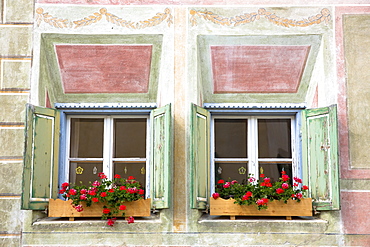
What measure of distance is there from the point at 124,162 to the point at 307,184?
7.39 ft

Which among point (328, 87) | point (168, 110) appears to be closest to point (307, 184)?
point (328, 87)

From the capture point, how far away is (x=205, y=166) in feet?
23.7

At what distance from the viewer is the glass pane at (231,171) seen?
762 centimetres

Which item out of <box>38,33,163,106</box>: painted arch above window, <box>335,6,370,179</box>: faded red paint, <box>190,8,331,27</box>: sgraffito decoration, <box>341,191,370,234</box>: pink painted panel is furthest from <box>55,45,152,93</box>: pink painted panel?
<box>341,191,370,234</box>: pink painted panel

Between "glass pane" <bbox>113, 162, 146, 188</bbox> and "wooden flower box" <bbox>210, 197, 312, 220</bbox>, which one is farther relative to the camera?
"glass pane" <bbox>113, 162, 146, 188</bbox>

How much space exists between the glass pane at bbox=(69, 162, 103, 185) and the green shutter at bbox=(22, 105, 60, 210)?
0.31 meters

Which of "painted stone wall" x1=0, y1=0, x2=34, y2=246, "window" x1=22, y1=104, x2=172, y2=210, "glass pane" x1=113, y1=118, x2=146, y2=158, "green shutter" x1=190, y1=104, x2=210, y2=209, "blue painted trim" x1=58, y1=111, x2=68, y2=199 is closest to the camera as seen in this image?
"green shutter" x1=190, y1=104, x2=210, y2=209

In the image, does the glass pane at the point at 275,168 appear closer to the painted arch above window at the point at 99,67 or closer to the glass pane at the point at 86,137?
the painted arch above window at the point at 99,67

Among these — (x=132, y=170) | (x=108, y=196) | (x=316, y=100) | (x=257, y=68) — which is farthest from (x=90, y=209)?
(x=316, y=100)

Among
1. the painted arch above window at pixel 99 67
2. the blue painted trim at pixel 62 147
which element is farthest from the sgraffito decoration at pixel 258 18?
the blue painted trim at pixel 62 147

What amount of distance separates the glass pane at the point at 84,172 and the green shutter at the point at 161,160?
798 mm

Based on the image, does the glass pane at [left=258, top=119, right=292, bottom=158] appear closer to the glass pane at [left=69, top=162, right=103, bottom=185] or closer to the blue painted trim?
the glass pane at [left=69, top=162, right=103, bottom=185]

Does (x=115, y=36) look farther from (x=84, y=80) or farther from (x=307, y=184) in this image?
(x=307, y=184)

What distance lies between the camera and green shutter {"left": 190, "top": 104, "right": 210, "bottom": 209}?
689 centimetres
